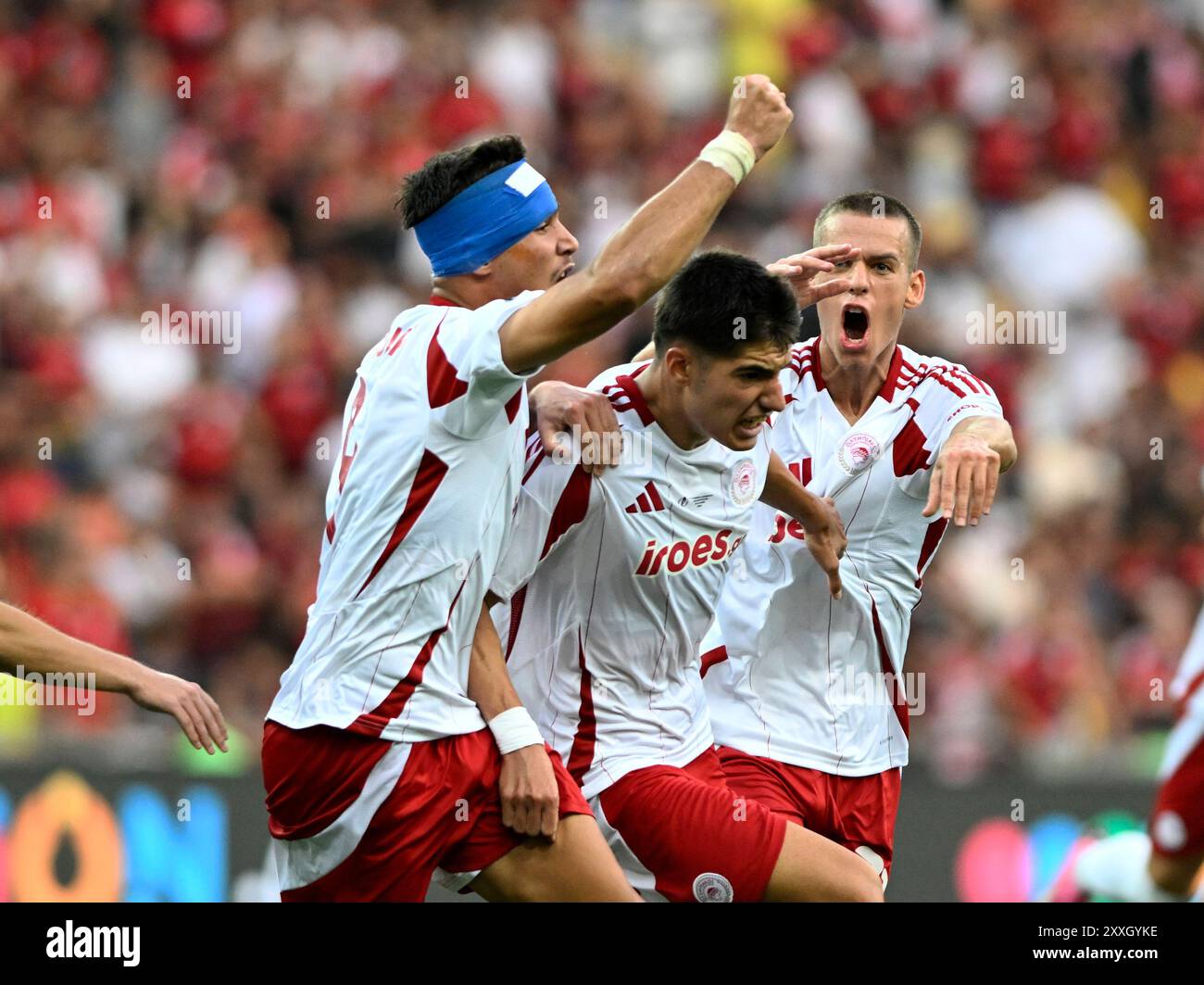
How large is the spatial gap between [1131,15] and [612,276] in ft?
34.9

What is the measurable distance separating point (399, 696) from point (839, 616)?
170 centimetres

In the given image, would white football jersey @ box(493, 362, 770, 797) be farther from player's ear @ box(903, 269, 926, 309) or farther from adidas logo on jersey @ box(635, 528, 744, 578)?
player's ear @ box(903, 269, 926, 309)

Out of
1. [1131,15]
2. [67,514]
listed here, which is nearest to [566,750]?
[67,514]

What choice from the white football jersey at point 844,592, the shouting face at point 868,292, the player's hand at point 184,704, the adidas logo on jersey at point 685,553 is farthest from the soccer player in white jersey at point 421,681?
the shouting face at point 868,292

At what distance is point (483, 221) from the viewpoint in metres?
4.84

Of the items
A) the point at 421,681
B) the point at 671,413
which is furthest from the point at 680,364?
the point at 421,681

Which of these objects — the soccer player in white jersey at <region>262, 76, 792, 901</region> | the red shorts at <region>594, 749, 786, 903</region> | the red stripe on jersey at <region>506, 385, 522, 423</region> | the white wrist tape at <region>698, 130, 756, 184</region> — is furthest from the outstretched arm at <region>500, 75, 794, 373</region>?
the red shorts at <region>594, 749, 786, 903</region>

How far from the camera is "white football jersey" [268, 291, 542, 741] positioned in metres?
4.45

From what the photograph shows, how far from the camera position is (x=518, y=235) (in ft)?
16.0

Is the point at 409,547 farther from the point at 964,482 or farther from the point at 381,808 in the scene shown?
the point at 964,482

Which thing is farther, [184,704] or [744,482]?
[744,482]

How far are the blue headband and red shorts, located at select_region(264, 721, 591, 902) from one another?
122 cm

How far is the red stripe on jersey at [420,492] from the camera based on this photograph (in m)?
4.45
